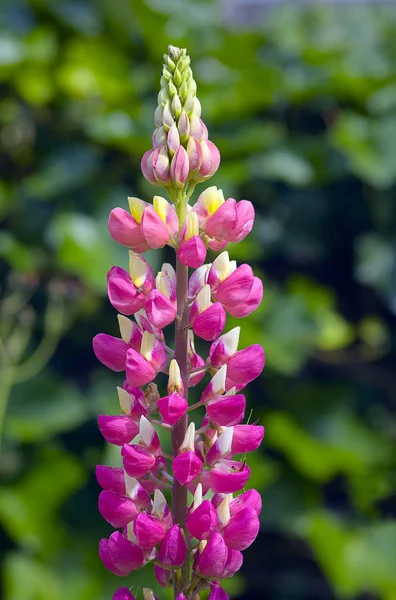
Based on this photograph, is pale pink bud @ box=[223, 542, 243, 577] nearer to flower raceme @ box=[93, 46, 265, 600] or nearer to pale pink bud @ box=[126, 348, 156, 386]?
flower raceme @ box=[93, 46, 265, 600]

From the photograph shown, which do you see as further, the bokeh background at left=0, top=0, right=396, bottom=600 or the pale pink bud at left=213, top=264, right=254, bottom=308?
the bokeh background at left=0, top=0, right=396, bottom=600

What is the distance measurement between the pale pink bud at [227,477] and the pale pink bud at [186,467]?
2 cm

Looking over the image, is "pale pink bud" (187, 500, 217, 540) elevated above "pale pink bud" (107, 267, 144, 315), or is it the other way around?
"pale pink bud" (107, 267, 144, 315)

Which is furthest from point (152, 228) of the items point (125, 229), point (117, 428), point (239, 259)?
point (239, 259)

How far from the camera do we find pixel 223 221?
523mm

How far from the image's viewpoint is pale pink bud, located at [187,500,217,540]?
0.48 metres

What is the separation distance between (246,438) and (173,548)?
0.08 meters

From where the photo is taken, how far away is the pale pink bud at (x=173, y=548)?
0.48 meters

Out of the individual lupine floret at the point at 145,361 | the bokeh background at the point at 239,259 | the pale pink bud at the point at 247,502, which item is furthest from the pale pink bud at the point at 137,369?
the bokeh background at the point at 239,259

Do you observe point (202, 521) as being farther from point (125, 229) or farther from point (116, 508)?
point (125, 229)

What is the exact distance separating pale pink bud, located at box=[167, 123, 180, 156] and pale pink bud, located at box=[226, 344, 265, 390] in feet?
0.44

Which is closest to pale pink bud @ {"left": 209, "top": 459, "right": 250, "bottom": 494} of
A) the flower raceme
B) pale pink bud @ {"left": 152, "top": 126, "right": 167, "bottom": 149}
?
the flower raceme

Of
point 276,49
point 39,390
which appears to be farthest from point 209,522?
point 276,49

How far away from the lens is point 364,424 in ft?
5.51
